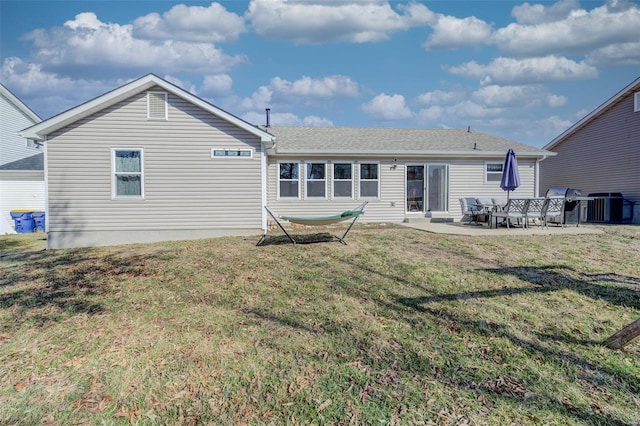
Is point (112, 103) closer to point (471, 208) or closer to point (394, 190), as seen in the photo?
point (394, 190)

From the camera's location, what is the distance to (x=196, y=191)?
11.0 metres

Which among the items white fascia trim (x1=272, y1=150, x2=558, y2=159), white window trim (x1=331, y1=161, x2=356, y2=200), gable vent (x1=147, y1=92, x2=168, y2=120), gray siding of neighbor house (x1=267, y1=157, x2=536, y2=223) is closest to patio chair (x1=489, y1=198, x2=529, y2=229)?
gray siding of neighbor house (x1=267, y1=157, x2=536, y2=223)

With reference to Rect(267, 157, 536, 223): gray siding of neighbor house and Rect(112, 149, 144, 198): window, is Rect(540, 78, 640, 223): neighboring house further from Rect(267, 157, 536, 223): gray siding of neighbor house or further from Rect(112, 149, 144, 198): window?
Rect(112, 149, 144, 198): window

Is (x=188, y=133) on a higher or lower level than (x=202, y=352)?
higher

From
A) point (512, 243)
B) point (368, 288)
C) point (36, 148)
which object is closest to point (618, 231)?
point (512, 243)

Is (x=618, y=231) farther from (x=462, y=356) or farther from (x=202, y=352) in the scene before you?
(x=202, y=352)

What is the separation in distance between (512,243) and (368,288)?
15.5 ft

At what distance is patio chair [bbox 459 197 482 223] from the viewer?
43.1ft

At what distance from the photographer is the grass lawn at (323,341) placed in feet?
10.5

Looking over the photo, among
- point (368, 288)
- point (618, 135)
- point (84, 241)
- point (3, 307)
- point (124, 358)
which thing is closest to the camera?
point (124, 358)

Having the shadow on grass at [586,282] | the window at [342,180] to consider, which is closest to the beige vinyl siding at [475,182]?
the window at [342,180]

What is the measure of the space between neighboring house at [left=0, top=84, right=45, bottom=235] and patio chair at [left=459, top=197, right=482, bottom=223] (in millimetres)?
17299

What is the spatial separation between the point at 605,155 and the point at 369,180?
35.7ft

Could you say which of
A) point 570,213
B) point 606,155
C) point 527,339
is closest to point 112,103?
point 527,339
